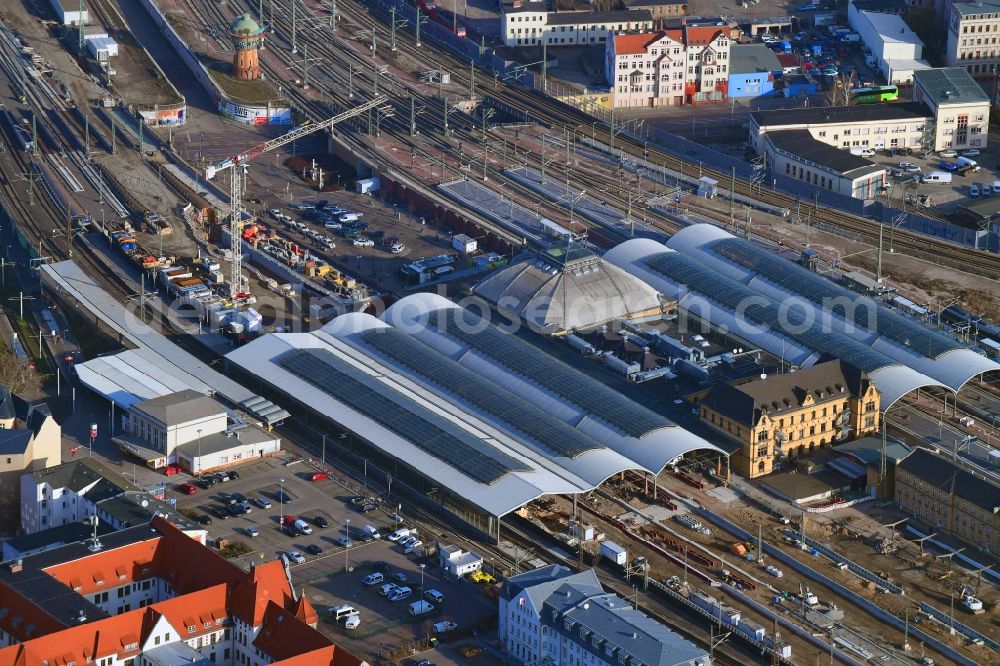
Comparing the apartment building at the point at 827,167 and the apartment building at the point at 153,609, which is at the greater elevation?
the apartment building at the point at 827,167

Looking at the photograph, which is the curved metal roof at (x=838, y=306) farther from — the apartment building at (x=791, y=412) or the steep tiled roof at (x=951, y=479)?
the steep tiled roof at (x=951, y=479)

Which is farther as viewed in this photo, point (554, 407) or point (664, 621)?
point (554, 407)

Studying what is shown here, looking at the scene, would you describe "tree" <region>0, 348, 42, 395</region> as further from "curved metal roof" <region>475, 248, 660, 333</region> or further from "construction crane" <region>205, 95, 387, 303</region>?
"curved metal roof" <region>475, 248, 660, 333</region>

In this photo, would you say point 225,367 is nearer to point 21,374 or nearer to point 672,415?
point 21,374

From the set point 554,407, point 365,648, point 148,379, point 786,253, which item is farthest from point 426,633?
point 786,253

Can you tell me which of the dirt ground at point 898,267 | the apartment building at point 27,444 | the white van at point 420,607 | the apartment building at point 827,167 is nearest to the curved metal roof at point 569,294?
the dirt ground at point 898,267

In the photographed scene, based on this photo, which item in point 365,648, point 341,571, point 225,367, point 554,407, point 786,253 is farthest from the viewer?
point 786,253
